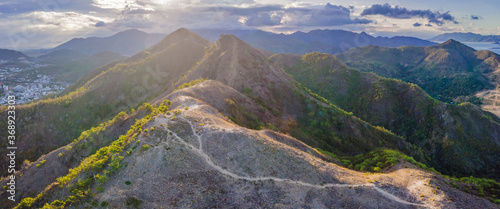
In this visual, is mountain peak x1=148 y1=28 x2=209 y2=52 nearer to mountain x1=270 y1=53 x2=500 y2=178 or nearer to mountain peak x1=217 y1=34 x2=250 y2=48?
mountain peak x1=217 y1=34 x2=250 y2=48

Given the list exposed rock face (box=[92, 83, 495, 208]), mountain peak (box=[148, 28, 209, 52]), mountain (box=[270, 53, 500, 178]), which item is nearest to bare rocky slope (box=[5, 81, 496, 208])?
exposed rock face (box=[92, 83, 495, 208])

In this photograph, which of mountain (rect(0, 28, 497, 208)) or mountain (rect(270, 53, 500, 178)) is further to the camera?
mountain (rect(270, 53, 500, 178))

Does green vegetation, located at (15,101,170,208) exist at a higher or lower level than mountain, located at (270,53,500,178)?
higher

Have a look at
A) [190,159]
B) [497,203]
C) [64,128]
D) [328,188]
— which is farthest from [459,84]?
[64,128]

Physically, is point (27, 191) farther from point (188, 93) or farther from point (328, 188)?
point (328, 188)

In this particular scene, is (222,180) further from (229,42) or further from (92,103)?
(229,42)

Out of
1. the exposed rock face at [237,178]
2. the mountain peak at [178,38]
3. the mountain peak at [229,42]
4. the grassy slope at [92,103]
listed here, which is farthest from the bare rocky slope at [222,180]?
the mountain peak at [178,38]

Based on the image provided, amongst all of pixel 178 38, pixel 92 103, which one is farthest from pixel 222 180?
pixel 178 38

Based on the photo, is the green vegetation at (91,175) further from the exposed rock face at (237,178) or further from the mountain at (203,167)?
the exposed rock face at (237,178)
